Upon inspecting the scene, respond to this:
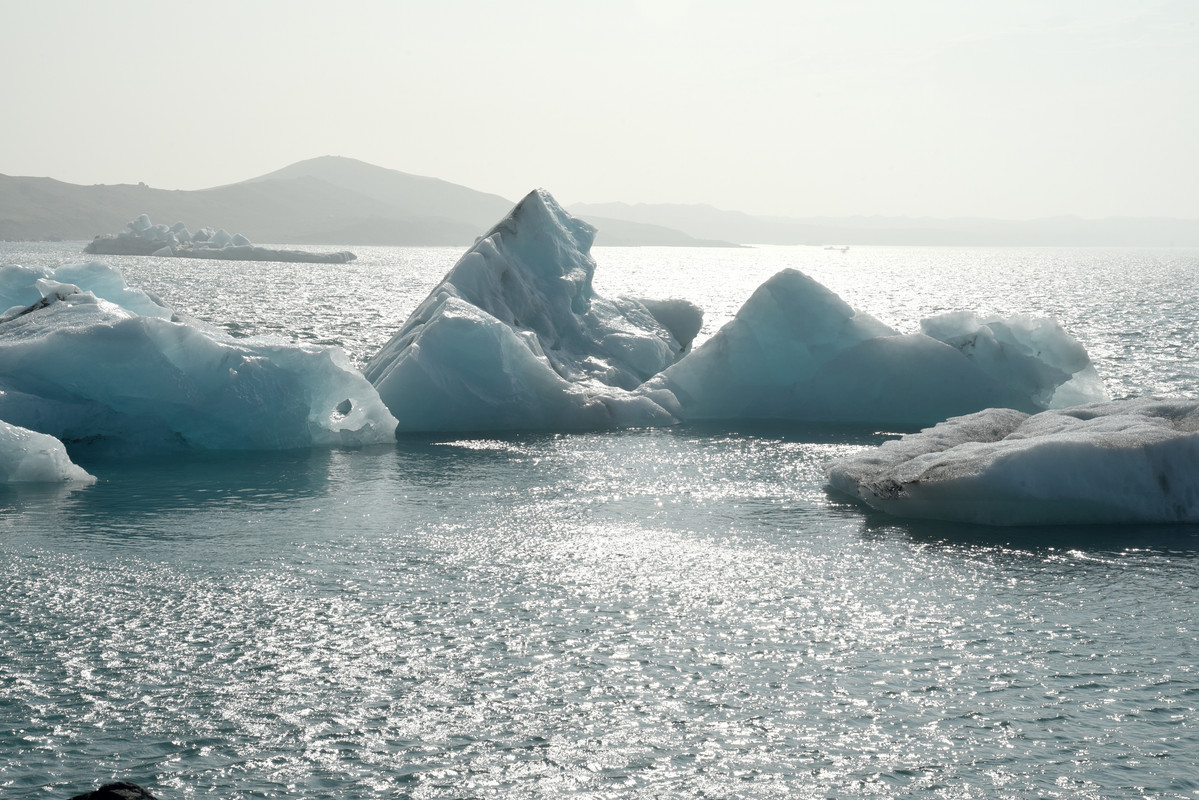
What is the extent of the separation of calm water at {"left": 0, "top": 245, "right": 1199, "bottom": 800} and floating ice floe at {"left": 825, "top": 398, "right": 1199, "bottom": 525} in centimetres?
39

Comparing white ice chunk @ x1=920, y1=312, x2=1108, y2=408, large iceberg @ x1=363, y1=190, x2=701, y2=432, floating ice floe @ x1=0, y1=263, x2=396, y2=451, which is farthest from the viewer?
white ice chunk @ x1=920, y1=312, x2=1108, y2=408

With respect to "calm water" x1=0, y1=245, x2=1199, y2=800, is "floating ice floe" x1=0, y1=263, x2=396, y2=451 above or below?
above

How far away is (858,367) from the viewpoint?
68.0ft

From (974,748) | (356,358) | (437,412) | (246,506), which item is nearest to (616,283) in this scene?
(356,358)

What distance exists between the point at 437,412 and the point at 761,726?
525 inches

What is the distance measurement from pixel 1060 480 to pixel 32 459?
13177 millimetres

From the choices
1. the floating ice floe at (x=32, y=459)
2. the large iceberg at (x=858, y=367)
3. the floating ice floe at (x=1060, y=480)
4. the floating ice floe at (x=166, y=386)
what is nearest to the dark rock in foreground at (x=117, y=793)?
the floating ice floe at (x=1060, y=480)

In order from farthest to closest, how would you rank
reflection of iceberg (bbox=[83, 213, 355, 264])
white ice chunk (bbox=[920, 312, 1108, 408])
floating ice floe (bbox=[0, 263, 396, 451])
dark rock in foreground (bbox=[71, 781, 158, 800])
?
reflection of iceberg (bbox=[83, 213, 355, 264]) < white ice chunk (bbox=[920, 312, 1108, 408]) < floating ice floe (bbox=[0, 263, 396, 451]) < dark rock in foreground (bbox=[71, 781, 158, 800])

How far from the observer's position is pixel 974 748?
6.47 metres

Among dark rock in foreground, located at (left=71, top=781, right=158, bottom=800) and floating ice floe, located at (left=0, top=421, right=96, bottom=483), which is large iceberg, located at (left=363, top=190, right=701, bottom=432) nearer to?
floating ice floe, located at (left=0, top=421, right=96, bottom=483)

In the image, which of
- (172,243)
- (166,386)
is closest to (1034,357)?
(166,386)

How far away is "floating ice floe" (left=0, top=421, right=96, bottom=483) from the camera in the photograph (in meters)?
13.8

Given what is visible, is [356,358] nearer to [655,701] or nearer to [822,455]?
[822,455]

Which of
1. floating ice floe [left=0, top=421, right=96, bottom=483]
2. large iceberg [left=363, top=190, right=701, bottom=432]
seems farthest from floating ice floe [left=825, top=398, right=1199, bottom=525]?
floating ice floe [left=0, top=421, right=96, bottom=483]
